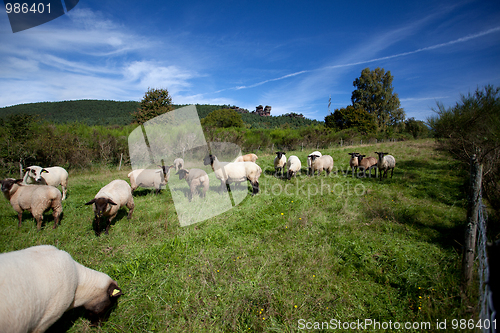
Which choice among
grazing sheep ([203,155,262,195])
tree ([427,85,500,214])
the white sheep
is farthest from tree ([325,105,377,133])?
the white sheep

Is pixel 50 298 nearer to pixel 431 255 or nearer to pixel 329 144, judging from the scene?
pixel 431 255

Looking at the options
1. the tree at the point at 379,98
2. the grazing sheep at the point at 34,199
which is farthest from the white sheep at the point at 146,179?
the tree at the point at 379,98

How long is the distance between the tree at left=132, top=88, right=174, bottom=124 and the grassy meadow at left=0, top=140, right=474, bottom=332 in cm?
1846

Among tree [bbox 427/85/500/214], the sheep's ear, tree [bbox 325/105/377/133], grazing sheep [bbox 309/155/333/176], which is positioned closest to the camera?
the sheep's ear

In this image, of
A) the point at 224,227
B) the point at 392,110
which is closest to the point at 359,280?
the point at 224,227

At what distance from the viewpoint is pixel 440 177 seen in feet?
35.2

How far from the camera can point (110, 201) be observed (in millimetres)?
5348

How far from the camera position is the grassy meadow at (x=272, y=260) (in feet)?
10.6

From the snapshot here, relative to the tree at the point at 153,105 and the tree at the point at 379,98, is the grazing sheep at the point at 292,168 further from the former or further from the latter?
the tree at the point at 379,98

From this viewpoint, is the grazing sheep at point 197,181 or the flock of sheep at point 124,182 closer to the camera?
the flock of sheep at point 124,182

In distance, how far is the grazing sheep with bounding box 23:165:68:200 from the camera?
314 inches

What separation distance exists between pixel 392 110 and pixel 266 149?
100 ft

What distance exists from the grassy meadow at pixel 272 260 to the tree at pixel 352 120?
31138 millimetres

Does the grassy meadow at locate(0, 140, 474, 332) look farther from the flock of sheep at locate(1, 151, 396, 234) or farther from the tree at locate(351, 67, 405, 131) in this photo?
the tree at locate(351, 67, 405, 131)
